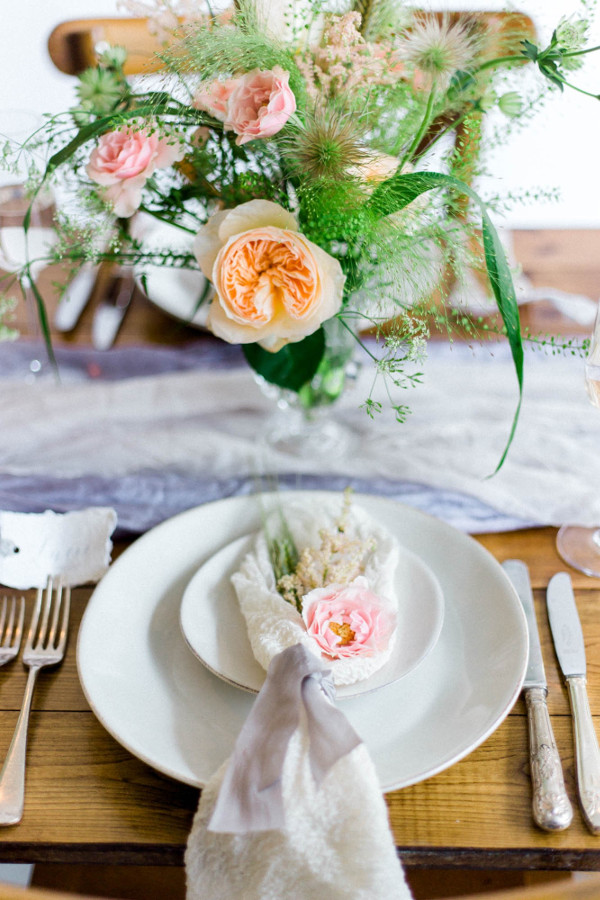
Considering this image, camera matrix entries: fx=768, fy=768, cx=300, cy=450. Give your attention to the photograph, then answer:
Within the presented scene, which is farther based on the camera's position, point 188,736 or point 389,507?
point 389,507

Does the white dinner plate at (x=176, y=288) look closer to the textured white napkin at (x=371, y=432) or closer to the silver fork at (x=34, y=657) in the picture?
the textured white napkin at (x=371, y=432)

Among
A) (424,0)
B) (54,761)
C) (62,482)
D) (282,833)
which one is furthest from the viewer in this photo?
(62,482)

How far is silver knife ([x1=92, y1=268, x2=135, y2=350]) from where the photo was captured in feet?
3.61

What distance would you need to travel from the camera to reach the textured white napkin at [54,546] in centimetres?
75

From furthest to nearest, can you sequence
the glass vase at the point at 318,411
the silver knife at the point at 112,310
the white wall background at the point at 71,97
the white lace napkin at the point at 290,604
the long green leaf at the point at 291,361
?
the white wall background at the point at 71,97
the silver knife at the point at 112,310
the glass vase at the point at 318,411
the long green leaf at the point at 291,361
the white lace napkin at the point at 290,604

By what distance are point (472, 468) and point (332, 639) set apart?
38 centimetres

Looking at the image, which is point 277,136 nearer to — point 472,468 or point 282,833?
point 472,468

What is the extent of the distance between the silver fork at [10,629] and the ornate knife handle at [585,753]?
0.47 metres

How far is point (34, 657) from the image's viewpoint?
0.65 meters

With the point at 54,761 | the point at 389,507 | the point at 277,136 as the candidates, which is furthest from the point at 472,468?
the point at 54,761

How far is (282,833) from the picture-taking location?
47cm

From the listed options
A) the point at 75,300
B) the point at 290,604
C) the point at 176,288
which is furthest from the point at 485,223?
the point at 75,300

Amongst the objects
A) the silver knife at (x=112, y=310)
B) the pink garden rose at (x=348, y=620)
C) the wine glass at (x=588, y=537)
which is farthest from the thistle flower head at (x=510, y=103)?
the silver knife at (x=112, y=310)

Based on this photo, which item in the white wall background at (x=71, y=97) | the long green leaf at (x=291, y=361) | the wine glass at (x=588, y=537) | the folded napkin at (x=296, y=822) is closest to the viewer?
the folded napkin at (x=296, y=822)
